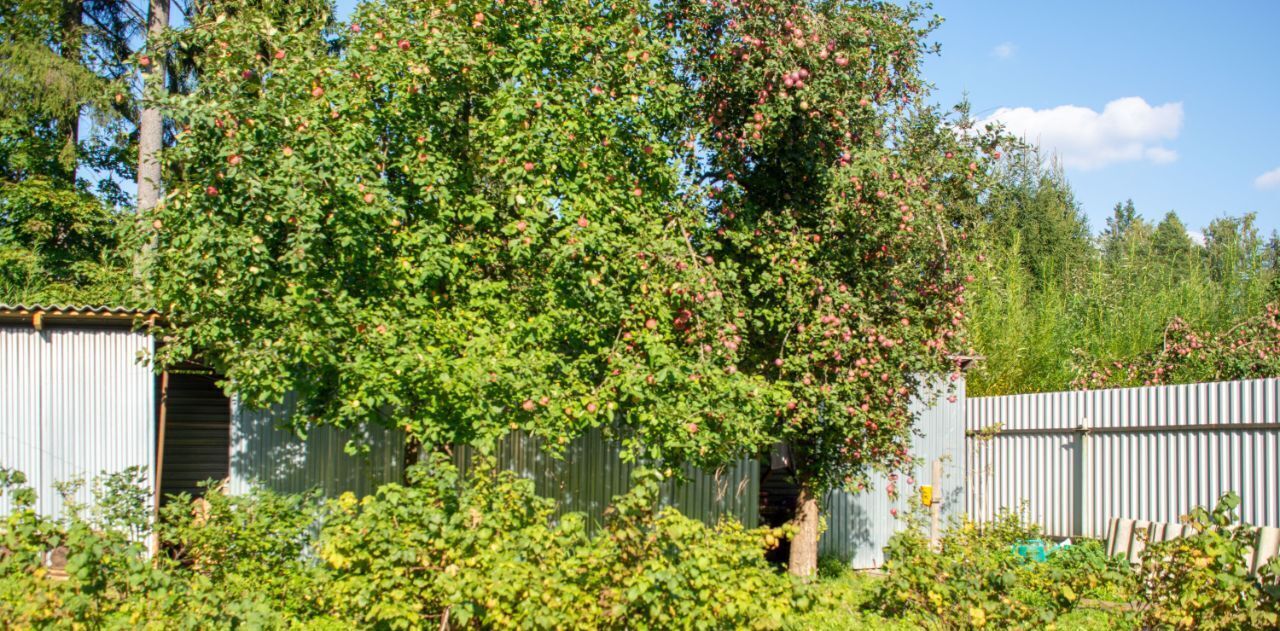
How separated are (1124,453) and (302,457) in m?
7.68

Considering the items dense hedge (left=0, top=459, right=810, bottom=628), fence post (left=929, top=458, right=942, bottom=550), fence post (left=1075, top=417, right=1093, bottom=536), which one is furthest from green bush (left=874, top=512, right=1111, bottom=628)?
fence post (left=929, top=458, right=942, bottom=550)

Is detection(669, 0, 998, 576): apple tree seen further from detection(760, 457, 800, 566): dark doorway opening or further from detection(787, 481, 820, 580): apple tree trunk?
detection(760, 457, 800, 566): dark doorway opening

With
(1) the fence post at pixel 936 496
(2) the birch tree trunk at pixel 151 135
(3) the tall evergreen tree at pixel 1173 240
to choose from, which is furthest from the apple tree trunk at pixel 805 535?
(3) the tall evergreen tree at pixel 1173 240

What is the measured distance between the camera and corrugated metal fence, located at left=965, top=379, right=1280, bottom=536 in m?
8.23

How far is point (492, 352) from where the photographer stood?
6809mm

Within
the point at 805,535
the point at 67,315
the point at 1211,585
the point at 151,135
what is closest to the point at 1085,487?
the point at 805,535

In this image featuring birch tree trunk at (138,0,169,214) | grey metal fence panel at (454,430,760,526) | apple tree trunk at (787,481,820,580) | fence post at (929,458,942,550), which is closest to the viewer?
apple tree trunk at (787,481,820,580)

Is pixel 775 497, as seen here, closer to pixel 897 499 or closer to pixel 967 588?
pixel 897 499

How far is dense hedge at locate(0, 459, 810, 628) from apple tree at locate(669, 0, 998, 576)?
2548 millimetres

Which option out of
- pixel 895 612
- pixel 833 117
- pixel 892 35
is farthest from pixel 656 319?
pixel 892 35

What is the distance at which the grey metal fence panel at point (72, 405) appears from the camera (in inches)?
326

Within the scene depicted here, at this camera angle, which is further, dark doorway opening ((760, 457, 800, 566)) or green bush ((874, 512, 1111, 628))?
dark doorway opening ((760, 457, 800, 566))

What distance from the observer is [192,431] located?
1186 cm

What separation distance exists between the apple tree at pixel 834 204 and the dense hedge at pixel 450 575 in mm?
2548
